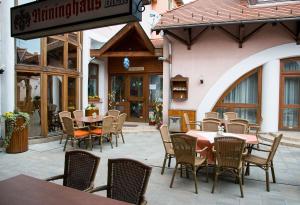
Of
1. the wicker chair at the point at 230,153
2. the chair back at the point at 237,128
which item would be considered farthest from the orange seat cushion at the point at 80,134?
the wicker chair at the point at 230,153

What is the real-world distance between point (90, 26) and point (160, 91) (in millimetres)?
9157

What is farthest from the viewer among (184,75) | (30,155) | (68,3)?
(184,75)

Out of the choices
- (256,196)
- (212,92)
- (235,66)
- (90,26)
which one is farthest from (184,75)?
(90,26)

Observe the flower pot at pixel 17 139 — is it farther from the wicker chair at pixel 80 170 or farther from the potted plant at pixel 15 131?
the wicker chair at pixel 80 170

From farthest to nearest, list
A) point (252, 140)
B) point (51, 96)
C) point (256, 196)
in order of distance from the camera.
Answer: point (51, 96) < point (252, 140) < point (256, 196)

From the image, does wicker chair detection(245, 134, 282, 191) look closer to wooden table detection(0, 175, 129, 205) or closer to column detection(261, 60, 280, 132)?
wooden table detection(0, 175, 129, 205)

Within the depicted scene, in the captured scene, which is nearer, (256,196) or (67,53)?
(256,196)

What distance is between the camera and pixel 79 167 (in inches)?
111

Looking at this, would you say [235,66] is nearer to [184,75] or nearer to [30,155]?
[184,75]

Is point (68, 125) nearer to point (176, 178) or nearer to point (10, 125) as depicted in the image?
point (10, 125)

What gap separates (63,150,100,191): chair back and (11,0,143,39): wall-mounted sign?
1.36 metres

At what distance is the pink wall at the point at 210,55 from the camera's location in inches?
354

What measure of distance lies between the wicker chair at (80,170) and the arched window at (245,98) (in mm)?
7722

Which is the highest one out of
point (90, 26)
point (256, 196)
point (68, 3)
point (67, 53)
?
point (67, 53)
